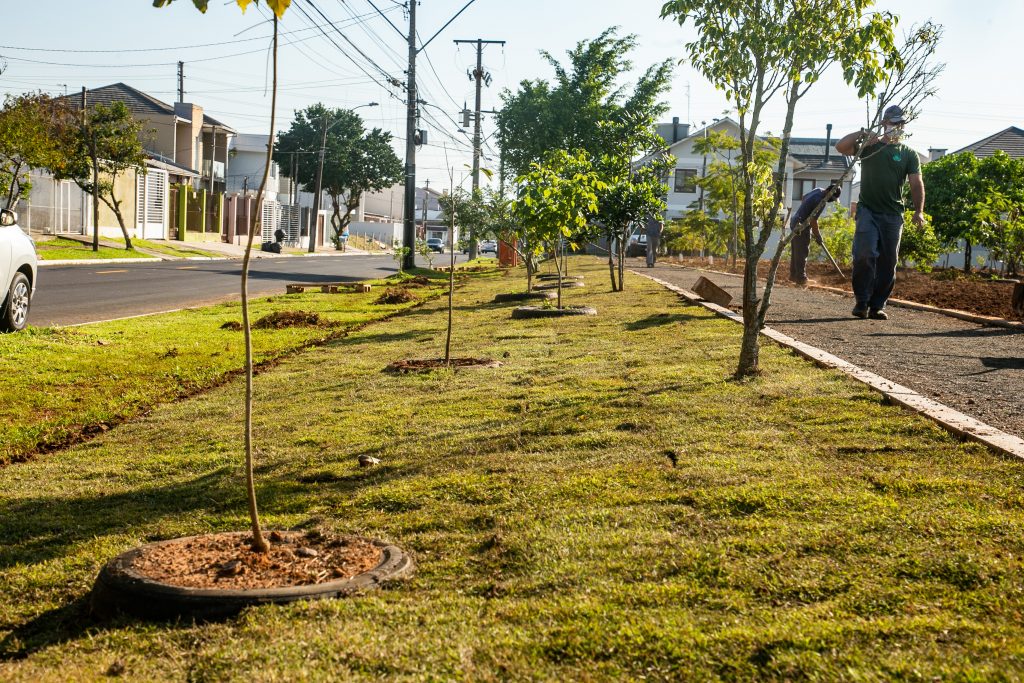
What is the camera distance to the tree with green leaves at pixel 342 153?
283ft

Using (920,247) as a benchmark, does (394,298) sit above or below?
below

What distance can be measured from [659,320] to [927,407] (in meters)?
6.26

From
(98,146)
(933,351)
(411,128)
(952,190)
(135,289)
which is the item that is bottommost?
(135,289)

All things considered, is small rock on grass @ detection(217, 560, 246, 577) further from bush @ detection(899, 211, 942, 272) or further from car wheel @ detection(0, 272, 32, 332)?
bush @ detection(899, 211, 942, 272)

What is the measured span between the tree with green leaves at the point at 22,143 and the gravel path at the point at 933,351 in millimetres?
24315

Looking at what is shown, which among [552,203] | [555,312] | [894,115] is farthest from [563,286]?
[894,115]

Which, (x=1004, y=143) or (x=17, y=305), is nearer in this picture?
(x=17, y=305)

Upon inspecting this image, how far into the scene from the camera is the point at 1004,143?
207ft

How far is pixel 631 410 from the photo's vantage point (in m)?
6.27

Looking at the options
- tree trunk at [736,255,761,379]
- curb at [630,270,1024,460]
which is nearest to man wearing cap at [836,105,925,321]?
curb at [630,270,1024,460]

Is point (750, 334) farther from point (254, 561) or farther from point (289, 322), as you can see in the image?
point (289, 322)

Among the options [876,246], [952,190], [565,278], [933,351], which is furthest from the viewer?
[952,190]

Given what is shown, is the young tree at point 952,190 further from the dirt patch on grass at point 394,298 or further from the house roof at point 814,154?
the house roof at point 814,154

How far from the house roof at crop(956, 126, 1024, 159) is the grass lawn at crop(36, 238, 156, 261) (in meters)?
46.7
